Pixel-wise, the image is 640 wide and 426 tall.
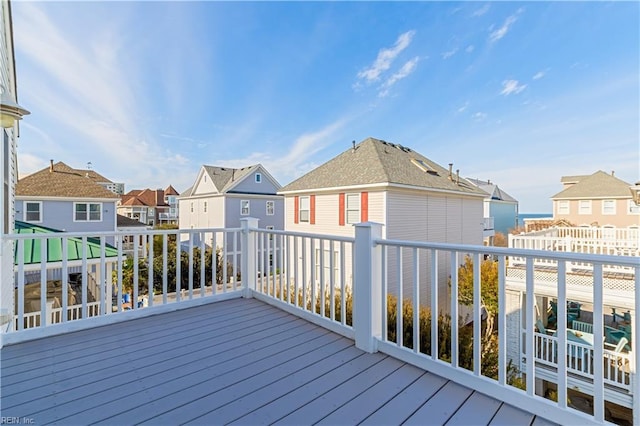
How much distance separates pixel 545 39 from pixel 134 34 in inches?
397

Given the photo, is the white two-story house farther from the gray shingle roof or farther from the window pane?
the window pane

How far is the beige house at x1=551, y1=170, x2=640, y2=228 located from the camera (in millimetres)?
18672

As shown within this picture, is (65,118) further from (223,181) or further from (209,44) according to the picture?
(223,181)

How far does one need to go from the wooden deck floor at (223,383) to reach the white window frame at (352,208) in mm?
8219

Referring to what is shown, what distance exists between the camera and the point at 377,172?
10.3 m

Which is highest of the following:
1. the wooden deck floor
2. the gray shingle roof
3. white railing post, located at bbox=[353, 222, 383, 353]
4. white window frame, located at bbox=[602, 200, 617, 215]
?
the gray shingle roof

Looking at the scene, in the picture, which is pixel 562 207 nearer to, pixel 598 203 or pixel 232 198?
pixel 598 203

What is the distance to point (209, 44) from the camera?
7664mm

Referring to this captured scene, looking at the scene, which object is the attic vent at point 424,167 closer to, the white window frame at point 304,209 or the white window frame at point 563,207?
the white window frame at point 304,209

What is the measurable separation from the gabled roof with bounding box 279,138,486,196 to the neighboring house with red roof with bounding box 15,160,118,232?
10.2 m

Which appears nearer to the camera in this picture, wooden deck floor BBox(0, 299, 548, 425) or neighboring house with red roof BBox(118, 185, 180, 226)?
wooden deck floor BBox(0, 299, 548, 425)

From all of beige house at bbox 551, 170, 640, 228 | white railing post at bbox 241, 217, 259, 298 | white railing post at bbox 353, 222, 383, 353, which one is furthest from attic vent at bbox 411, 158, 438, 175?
beige house at bbox 551, 170, 640, 228

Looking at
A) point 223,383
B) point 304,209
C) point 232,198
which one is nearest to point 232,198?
point 232,198

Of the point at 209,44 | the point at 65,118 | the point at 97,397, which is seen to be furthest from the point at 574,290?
the point at 65,118
